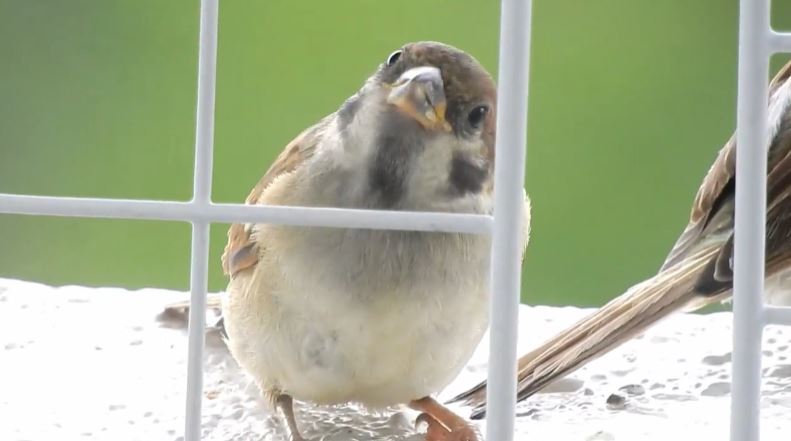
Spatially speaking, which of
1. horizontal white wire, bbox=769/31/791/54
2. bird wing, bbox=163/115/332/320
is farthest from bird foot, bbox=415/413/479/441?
horizontal white wire, bbox=769/31/791/54

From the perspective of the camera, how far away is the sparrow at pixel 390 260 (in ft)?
2.94

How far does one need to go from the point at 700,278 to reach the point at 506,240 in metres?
0.39

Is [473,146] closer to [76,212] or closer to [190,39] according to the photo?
[76,212]

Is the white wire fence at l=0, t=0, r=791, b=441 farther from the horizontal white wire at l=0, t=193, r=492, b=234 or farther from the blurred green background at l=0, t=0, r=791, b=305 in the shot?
the blurred green background at l=0, t=0, r=791, b=305

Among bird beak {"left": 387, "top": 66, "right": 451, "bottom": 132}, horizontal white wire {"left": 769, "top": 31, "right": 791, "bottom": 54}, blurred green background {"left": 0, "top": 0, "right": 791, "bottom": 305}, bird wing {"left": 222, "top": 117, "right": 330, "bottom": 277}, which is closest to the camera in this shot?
horizontal white wire {"left": 769, "top": 31, "right": 791, "bottom": 54}

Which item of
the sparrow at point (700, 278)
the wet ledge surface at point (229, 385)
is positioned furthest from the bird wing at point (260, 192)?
the sparrow at point (700, 278)

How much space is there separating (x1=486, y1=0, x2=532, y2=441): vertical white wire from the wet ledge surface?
25 centimetres

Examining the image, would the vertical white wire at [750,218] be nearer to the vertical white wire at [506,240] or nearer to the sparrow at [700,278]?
the vertical white wire at [506,240]

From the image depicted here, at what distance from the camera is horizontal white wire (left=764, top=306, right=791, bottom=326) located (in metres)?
0.64

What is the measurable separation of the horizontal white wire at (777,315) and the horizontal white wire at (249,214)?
15 cm

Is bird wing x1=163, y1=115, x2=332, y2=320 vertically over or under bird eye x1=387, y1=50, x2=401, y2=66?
under

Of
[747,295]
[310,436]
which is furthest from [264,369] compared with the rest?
[747,295]

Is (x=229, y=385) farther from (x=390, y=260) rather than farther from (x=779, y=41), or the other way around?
(x=779, y=41)

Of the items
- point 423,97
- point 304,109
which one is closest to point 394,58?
point 423,97
